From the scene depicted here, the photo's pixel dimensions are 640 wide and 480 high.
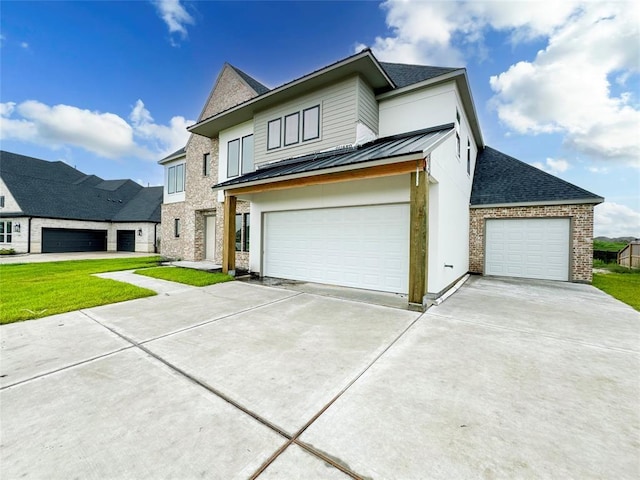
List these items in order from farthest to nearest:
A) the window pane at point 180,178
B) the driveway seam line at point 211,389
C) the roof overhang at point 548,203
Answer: the window pane at point 180,178 < the roof overhang at point 548,203 < the driveway seam line at point 211,389

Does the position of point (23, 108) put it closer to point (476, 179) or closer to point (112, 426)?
point (112, 426)

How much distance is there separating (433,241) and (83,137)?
48.6 metres

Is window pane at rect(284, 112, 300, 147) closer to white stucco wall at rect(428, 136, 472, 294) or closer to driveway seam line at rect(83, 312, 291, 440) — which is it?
white stucco wall at rect(428, 136, 472, 294)

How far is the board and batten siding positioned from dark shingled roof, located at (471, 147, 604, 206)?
5.96 m

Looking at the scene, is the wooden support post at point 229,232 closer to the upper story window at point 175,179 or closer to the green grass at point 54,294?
the green grass at point 54,294

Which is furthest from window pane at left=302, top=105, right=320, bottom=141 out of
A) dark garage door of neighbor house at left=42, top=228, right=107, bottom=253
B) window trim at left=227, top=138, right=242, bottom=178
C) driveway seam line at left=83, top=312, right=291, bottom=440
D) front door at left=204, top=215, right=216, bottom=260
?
dark garage door of neighbor house at left=42, top=228, right=107, bottom=253

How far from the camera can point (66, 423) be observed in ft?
6.66

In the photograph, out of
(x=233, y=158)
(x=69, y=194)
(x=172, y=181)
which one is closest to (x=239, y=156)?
(x=233, y=158)

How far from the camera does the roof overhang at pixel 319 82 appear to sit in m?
7.04

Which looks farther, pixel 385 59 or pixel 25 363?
pixel 385 59

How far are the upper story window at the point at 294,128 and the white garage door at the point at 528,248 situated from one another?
7843mm

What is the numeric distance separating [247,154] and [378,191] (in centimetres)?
660

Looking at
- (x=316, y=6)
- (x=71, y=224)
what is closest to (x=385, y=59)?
(x=316, y=6)

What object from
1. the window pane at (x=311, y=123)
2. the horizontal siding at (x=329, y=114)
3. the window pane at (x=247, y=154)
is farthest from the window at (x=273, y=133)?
the window pane at (x=247, y=154)
